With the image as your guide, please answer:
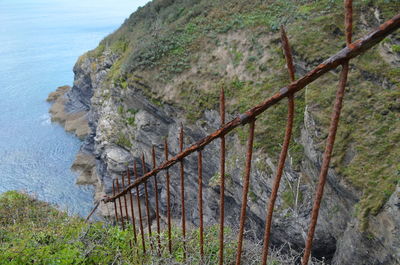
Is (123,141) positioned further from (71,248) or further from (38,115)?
(38,115)

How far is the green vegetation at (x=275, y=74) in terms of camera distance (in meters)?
6.03

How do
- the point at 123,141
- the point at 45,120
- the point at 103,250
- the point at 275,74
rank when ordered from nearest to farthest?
the point at 103,250, the point at 275,74, the point at 123,141, the point at 45,120

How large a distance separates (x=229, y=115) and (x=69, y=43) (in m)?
46.2

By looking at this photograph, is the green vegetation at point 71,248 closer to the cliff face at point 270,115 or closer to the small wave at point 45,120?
the cliff face at point 270,115

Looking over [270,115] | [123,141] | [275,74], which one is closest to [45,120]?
[123,141]

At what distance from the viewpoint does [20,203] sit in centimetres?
855

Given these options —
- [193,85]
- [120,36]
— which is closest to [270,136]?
[193,85]

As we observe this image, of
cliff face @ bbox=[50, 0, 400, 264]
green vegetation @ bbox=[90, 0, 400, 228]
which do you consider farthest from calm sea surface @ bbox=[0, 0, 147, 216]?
green vegetation @ bbox=[90, 0, 400, 228]

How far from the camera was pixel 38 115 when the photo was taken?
1152 inches

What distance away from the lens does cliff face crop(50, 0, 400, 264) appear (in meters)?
5.82

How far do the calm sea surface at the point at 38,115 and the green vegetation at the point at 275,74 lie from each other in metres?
6.47

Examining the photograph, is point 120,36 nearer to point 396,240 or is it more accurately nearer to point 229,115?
point 229,115

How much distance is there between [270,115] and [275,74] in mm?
1650

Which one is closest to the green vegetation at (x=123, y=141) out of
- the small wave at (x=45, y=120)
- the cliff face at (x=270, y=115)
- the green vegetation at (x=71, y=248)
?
the cliff face at (x=270, y=115)
